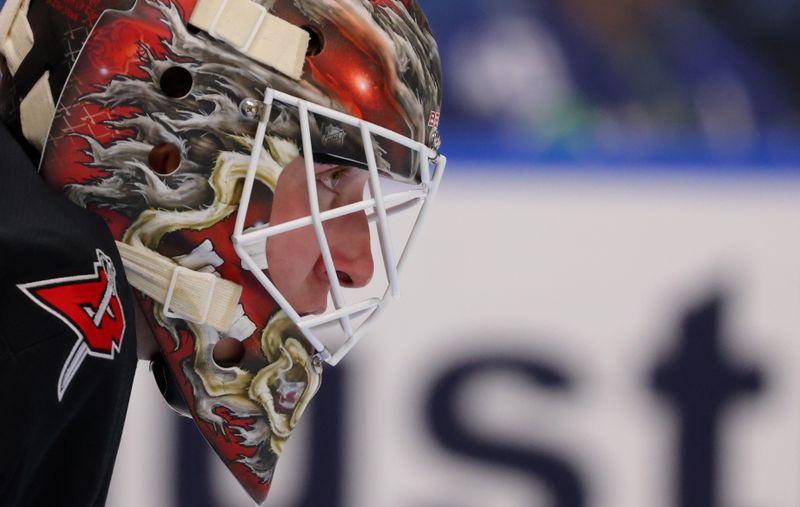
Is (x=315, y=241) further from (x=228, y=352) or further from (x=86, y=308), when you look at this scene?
(x=86, y=308)

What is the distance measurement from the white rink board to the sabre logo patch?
117cm

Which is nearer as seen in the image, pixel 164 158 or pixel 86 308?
pixel 86 308

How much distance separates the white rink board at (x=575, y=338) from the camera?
2006 millimetres

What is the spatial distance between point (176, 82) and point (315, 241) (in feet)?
0.76

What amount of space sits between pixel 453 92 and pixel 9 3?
113 centimetres

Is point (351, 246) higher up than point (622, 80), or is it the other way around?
point (622, 80)

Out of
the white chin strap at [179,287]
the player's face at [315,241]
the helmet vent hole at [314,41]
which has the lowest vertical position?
the white chin strap at [179,287]

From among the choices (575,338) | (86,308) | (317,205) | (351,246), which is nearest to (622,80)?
(575,338)

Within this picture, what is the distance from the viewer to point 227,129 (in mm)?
954

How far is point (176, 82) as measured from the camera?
3.10 feet

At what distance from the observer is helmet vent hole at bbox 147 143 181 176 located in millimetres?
946

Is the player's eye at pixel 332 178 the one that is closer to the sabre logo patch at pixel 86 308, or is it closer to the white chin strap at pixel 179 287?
the white chin strap at pixel 179 287

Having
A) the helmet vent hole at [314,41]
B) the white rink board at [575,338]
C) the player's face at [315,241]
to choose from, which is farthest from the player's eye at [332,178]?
the white rink board at [575,338]

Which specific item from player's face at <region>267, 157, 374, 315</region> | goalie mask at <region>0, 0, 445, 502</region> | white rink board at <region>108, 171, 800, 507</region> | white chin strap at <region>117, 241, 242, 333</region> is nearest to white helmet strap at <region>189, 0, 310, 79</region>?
goalie mask at <region>0, 0, 445, 502</region>
